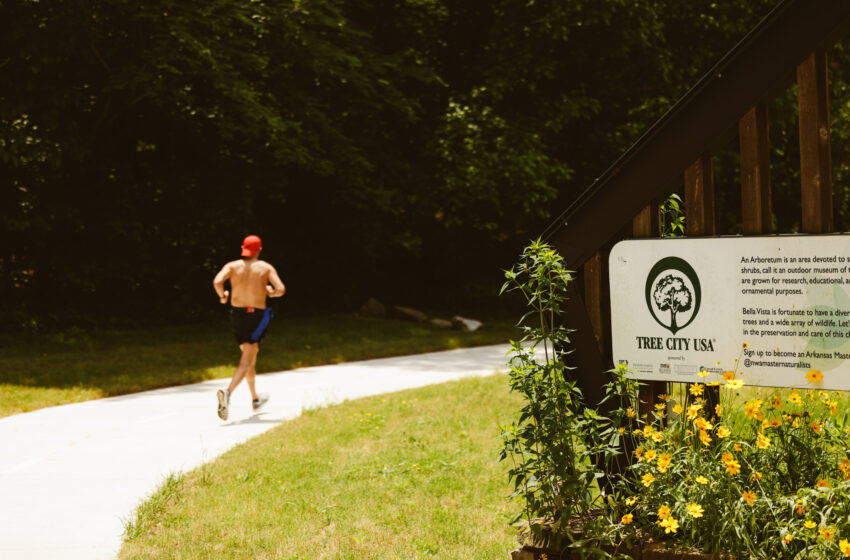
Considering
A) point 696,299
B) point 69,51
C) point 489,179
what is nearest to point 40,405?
point 69,51

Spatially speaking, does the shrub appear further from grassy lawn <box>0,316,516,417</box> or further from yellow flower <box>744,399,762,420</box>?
grassy lawn <box>0,316,516,417</box>

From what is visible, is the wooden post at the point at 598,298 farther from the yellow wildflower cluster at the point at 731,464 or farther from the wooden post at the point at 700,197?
the yellow wildflower cluster at the point at 731,464

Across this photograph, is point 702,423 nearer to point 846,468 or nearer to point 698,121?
point 846,468

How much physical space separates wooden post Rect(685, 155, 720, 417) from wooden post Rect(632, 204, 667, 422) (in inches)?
6.3

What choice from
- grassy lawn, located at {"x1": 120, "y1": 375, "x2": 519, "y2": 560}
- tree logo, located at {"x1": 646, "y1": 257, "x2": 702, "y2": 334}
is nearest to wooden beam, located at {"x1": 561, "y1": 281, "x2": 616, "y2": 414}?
tree logo, located at {"x1": 646, "y1": 257, "x2": 702, "y2": 334}

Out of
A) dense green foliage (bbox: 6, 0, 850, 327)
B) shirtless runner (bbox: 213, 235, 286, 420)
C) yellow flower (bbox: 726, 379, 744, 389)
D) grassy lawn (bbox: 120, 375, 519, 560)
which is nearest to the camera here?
yellow flower (bbox: 726, 379, 744, 389)

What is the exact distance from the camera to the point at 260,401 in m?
9.52

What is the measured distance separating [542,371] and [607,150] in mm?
18180

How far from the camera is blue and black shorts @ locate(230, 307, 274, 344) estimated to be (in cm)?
938

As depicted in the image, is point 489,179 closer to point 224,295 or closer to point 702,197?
point 224,295

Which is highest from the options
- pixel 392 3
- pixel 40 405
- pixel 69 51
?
pixel 392 3

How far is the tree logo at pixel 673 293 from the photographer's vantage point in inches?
147

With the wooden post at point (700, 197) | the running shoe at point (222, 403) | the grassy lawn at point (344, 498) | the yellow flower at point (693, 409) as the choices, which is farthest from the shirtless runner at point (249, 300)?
the yellow flower at point (693, 409)

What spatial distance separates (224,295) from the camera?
923 centimetres
